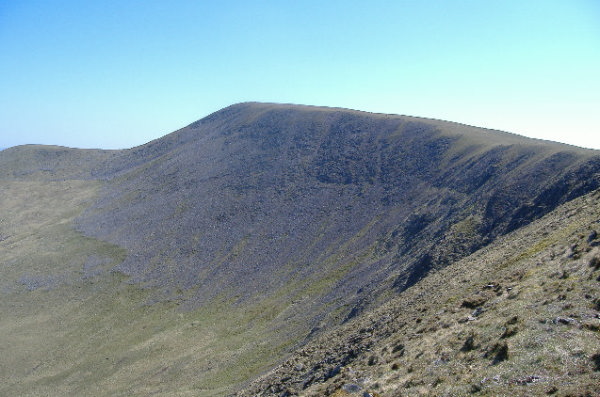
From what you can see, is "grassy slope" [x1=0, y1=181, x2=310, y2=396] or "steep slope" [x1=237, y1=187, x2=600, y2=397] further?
"grassy slope" [x1=0, y1=181, x2=310, y2=396]

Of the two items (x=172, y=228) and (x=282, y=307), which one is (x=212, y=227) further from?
(x=282, y=307)

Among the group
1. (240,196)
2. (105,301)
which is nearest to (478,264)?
(105,301)

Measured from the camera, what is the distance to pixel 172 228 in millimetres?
84812

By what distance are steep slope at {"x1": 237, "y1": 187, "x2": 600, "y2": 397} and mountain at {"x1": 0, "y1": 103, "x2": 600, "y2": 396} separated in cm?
785

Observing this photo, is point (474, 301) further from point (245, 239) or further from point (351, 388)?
point (245, 239)

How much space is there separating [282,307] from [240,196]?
41.7 metres

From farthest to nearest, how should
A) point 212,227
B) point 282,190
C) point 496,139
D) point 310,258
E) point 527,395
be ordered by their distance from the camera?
point 282,190 → point 212,227 → point 496,139 → point 310,258 → point 527,395

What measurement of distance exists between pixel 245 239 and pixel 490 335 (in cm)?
6102

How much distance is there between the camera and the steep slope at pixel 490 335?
13727mm

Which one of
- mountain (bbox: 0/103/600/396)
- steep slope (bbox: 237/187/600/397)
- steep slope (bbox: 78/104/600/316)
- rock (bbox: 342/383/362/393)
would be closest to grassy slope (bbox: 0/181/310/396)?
mountain (bbox: 0/103/600/396)

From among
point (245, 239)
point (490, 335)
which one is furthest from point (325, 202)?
point (490, 335)

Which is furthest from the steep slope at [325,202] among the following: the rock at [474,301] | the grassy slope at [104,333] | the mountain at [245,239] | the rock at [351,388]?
the rock at [351,388]

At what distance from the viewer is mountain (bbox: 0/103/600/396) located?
44.2 metres

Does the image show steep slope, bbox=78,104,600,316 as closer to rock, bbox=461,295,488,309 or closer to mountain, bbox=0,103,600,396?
mountain, bbox=0,103,600,396
